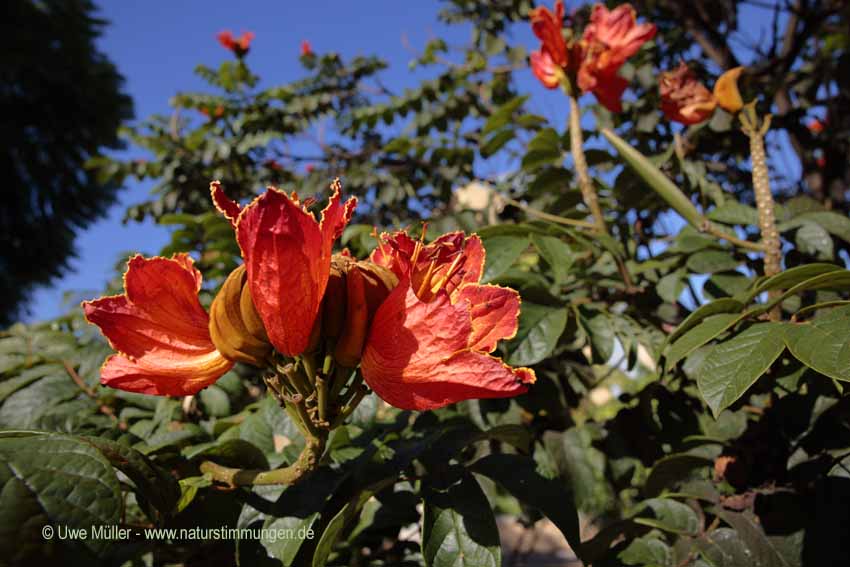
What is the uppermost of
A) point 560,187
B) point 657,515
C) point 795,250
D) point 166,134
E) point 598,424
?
point 166,134

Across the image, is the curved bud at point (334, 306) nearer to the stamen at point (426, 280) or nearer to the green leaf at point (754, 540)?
the stamen at point (426, 280)

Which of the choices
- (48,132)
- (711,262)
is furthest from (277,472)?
(48,132)

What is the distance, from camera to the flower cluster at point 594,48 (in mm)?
1326

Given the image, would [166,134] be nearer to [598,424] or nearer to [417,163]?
[417,163]

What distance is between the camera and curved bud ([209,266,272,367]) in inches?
23.1

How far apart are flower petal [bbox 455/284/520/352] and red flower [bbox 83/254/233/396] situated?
0.95ft

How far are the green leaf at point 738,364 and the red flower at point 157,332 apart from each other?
55 centimetres

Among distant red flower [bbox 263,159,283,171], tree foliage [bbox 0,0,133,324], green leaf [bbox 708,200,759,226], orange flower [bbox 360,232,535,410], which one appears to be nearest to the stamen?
orange flower [bbox 360,232,535,410]

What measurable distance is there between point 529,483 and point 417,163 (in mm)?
1903

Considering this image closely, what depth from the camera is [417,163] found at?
7.96 feet

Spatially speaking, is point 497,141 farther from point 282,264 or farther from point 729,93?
point 282,264

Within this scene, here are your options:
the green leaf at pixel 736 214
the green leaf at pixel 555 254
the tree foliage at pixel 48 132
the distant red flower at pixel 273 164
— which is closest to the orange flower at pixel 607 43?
the green leaf at pixel 736 214

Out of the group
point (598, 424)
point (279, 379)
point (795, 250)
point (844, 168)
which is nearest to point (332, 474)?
point (279, 379)

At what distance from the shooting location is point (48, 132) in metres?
17.8
